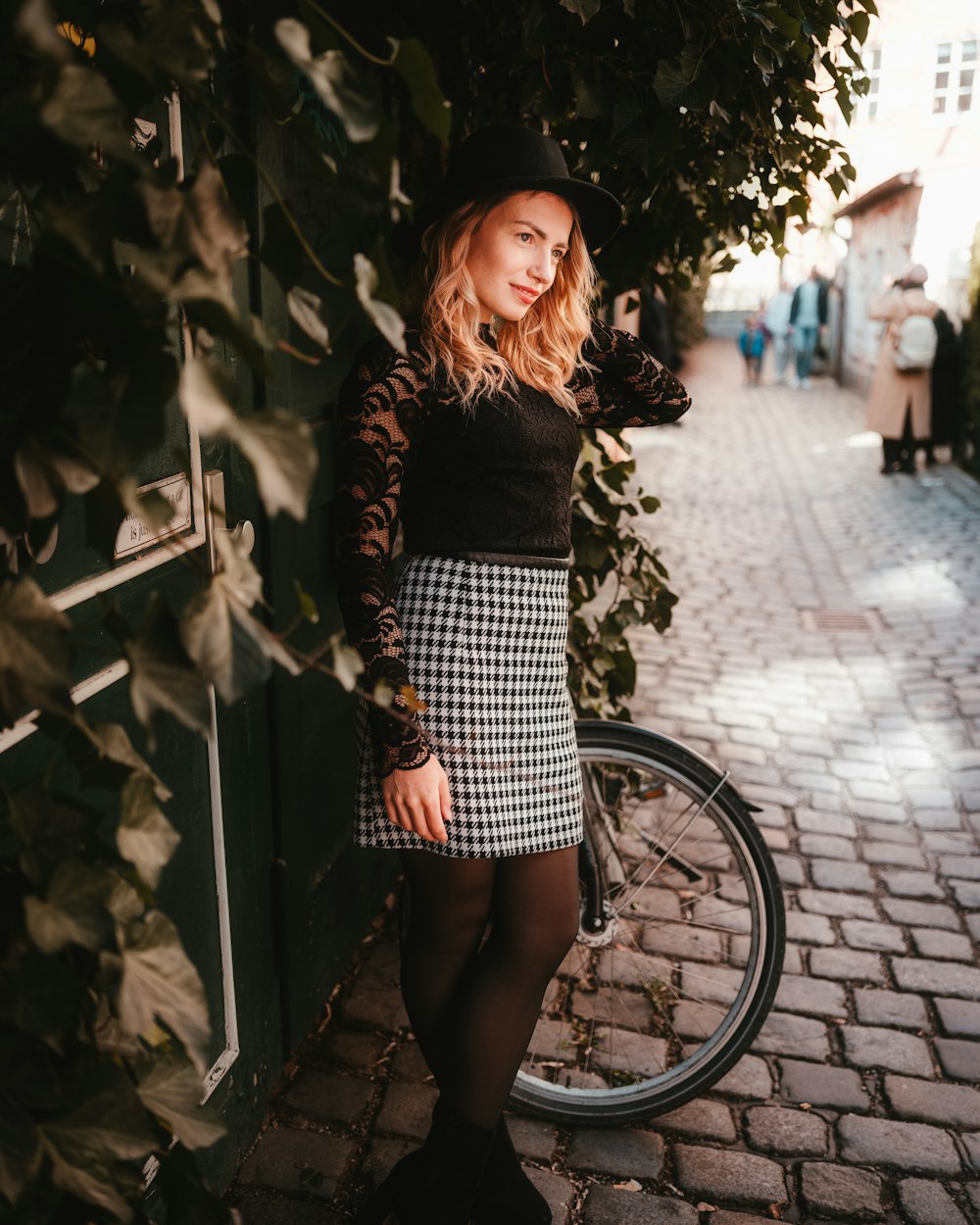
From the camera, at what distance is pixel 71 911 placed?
98cm

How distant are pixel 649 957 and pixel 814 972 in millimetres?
470

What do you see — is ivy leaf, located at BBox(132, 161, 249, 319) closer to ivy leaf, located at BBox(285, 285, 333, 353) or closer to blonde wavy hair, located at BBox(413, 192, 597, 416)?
ivy leaf, located at BBox(285, 285, 333, 353)

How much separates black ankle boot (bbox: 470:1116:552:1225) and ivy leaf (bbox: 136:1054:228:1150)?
1257mm

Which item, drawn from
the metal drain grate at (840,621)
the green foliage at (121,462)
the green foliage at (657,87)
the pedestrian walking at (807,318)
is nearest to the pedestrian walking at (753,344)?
the pedestrian walking at (807,318)

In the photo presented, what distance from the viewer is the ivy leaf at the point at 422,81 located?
0.99m

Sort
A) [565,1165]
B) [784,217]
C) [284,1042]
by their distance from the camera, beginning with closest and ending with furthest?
[565,1165] → [284,1042] → [784,217]

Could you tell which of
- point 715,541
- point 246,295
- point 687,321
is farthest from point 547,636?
point 687,321

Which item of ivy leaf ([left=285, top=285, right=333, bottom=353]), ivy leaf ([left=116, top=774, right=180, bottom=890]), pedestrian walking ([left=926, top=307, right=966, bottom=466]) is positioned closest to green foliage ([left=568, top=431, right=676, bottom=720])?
ivy leaf ([left=285, top=285, right=333, bottom=353])

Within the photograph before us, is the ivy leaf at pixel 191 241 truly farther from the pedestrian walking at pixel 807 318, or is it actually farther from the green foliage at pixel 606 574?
the pedestrian walking at pixel 807 318

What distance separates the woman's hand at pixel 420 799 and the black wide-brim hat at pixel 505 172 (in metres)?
0.91

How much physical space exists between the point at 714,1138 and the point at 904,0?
26.6m

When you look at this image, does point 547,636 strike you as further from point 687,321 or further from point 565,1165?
point 687,321

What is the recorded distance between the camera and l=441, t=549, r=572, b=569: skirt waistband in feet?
6.52

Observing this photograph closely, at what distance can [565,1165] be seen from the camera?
97.7 inches
